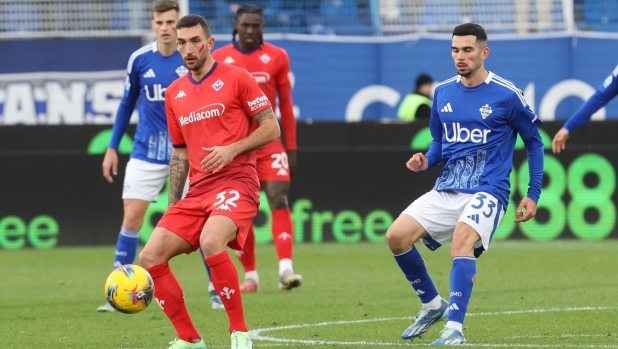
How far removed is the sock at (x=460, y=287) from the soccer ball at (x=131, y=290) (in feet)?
5.77

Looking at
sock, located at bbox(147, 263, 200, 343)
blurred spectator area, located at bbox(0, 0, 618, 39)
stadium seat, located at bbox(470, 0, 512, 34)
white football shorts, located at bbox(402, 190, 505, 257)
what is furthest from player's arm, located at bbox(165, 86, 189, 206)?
stadium seat, located at bbox(470, 0, 512, 34)

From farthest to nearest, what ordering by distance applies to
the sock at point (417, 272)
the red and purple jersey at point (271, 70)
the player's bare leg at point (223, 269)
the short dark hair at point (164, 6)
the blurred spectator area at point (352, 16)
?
the blurred spectator area at point (352, 16) → the red and purple jersey at point (271, 70) → the short dark hair at point (164, 6) → the sock at point (417, 272) → the player's bare leg at point (223, 269)

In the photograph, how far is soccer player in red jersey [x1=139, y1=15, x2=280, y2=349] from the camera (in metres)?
6.30

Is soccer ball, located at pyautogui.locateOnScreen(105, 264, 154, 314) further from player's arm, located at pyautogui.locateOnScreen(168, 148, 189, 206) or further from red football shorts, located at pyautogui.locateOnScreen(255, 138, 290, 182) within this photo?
red football shorts, located at pyautogui.locateOnScreen(255, 138, 290, 182)

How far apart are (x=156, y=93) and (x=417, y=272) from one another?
10.1 ft

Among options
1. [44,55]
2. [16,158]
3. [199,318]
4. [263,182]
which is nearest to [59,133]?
[16,158]

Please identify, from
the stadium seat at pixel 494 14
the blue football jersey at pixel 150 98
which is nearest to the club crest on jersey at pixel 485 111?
the blue football jersey at pixel 150 98

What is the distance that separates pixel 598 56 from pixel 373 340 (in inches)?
411

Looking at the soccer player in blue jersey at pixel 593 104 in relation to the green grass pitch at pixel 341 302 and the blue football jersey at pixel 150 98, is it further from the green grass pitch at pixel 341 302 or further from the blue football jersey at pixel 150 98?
the blue football jersey at pixel 150 98

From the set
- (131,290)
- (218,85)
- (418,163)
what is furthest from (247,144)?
(418,163)

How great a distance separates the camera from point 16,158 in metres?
14.5

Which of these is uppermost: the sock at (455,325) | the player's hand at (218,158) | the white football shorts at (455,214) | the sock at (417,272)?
the player's hand at (218,158)

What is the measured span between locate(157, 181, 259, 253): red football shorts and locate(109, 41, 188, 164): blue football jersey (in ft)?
8.59

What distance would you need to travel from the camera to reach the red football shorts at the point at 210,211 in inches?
252
